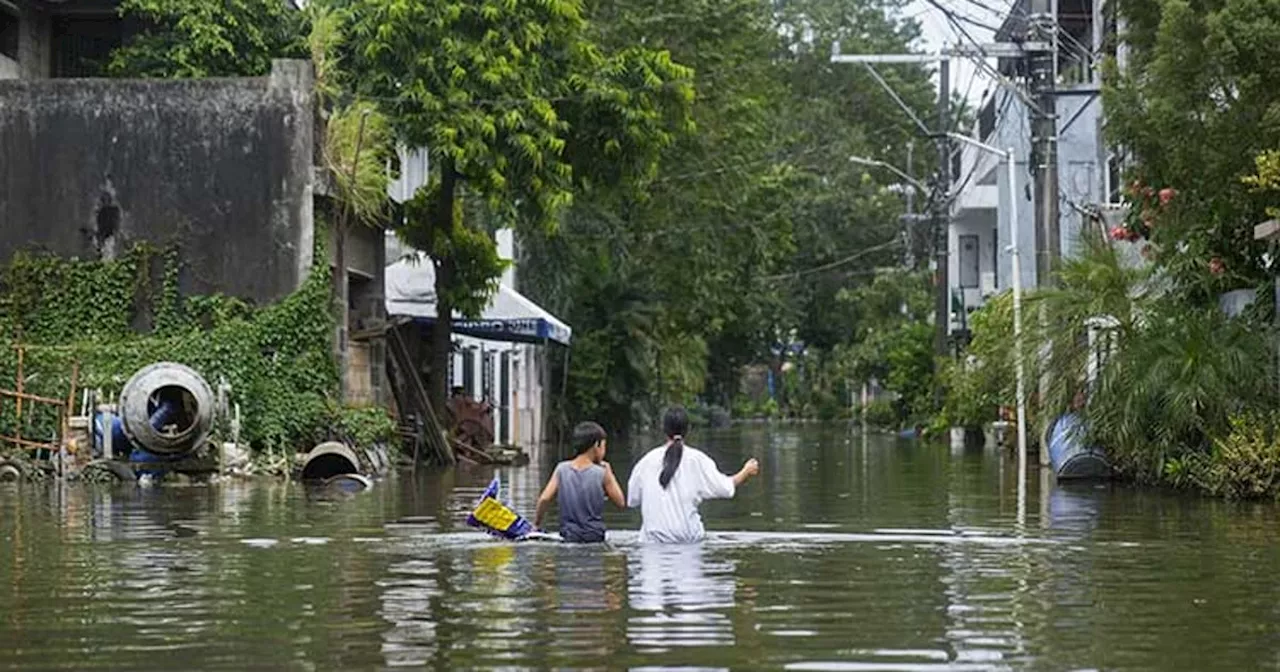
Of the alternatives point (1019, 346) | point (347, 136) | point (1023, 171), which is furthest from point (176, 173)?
point (1023, 171)

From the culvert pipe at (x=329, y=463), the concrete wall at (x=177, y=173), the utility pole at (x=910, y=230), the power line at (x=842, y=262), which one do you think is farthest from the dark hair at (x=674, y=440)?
the power line at (x=842, y=262)

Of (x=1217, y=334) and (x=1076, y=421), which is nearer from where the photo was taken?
(x=1217, y=334)

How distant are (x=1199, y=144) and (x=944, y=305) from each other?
39.8m

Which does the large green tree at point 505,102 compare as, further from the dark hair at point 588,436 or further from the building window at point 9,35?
the dark hair at point 588,436

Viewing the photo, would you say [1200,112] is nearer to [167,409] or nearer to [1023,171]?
[167,409]

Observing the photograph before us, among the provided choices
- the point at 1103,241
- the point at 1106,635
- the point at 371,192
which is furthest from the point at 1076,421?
the point at 1106,635

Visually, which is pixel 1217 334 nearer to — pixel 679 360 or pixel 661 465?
pixel 661 465


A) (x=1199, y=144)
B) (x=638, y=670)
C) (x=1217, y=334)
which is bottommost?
(x=638, y=670)

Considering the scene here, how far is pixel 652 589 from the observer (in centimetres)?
1557

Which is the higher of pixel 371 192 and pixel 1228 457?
pixel 371 192

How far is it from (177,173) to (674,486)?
2133 centimetres

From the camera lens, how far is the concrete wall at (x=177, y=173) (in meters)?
38.7

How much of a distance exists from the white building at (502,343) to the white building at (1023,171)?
10675 millimetres

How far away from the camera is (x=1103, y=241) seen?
34.9 metres
